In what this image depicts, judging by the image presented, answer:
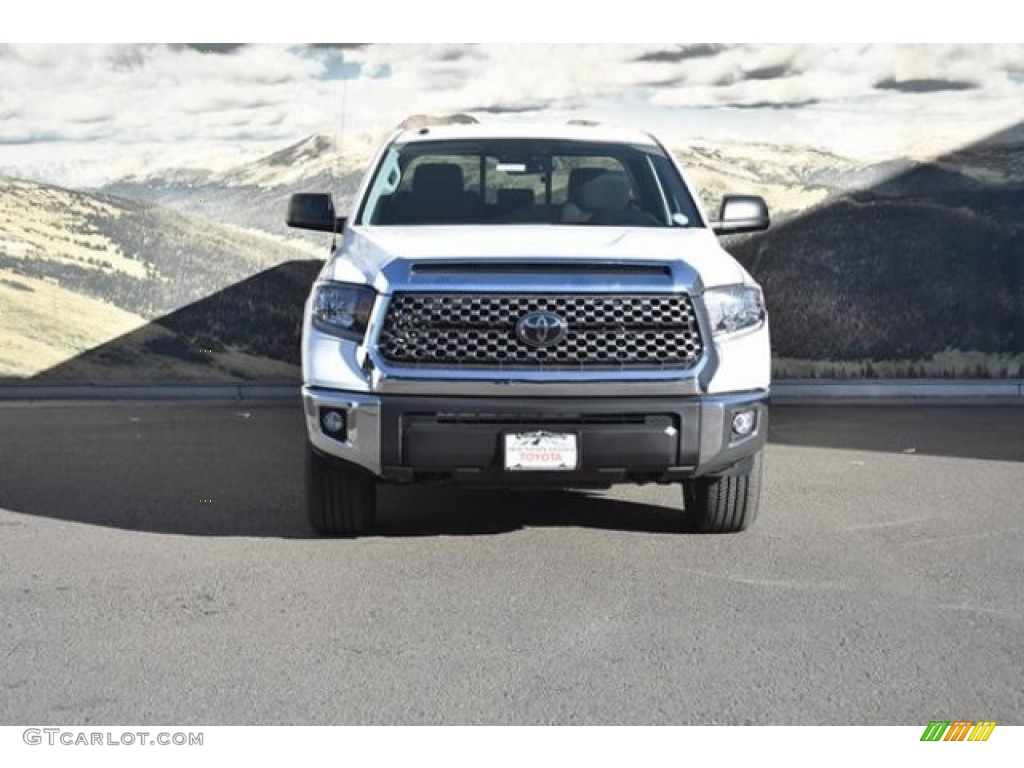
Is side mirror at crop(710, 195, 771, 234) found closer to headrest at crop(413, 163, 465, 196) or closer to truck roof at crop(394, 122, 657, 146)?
truck roof at crop(394, 122, 657, 146)

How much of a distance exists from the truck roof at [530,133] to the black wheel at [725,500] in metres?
2.32

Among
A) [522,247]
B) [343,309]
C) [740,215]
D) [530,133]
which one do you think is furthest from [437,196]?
[740,215]

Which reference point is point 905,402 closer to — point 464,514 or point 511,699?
point 464,514

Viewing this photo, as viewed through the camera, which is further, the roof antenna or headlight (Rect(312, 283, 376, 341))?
the roof antenna

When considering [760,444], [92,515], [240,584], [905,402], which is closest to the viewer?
[240,584]

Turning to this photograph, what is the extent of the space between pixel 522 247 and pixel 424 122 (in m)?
7.98

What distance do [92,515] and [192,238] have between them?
7.25 meters

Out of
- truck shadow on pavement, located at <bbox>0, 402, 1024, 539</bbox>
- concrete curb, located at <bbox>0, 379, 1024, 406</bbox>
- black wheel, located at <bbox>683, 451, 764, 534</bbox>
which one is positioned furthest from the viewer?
concrete curb, located at <bbox>0, 379, 1024, 406</bbox>

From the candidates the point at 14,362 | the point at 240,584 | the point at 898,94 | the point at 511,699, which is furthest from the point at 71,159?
the point at 511,699

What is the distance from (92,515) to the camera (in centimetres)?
888

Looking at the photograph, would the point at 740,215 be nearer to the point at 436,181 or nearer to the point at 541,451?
the point at 436,181

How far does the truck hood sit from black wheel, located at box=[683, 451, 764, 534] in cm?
96

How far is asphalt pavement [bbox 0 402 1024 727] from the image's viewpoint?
5.32 meters
